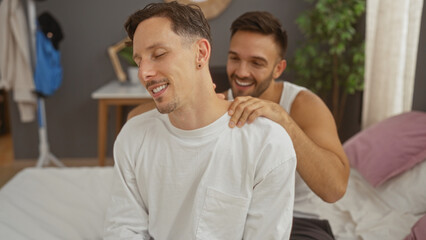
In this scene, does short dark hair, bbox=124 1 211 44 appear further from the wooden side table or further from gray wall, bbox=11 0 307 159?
gray wall, bbox=11 0 307 159

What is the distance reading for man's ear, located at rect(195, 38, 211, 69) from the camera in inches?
42.3

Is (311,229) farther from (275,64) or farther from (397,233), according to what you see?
(275,64)

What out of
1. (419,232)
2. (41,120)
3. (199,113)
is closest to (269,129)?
(199,113)

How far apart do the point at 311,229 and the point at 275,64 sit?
66cm

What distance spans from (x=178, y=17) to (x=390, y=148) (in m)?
1.22

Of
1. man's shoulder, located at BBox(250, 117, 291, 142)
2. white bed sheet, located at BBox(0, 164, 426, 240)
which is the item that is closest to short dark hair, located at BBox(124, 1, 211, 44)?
man's shoulder, located at BBox(250, 117, 291, 142)

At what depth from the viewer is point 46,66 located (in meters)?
3.08

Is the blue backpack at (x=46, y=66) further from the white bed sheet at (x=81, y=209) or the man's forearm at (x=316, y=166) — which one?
the man's forearm at (x=316, y=166)

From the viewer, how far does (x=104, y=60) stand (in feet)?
11.4

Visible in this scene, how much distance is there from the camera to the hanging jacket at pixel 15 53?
10.0ft

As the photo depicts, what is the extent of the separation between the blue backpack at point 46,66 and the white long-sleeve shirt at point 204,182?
7.03 ft

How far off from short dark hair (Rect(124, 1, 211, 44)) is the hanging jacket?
2367 millimetres

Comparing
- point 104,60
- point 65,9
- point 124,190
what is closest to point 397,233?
point 124,190

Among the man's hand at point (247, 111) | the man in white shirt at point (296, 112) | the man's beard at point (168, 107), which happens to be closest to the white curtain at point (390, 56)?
the man in white shirt at point (296, 112)
